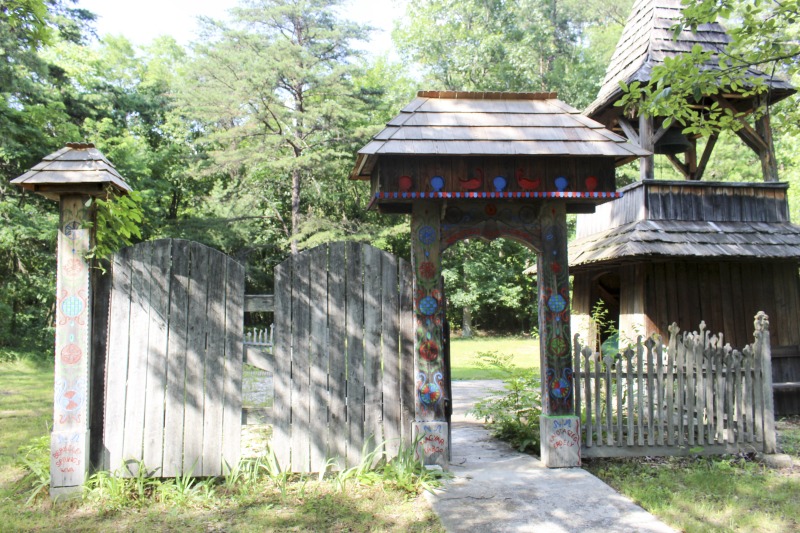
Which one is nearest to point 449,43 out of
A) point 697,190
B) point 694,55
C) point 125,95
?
point 125,95

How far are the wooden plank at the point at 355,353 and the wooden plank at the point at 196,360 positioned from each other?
1.39 m

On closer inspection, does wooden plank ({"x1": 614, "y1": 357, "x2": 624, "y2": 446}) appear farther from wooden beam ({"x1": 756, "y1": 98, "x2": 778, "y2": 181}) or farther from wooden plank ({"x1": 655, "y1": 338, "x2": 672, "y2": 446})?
wooden beam ({"x1": 756, "y1": 98, "x2": 778, "y2": 181})

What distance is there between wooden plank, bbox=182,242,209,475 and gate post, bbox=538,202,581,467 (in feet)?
11.4

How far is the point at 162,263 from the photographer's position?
561 centimetres

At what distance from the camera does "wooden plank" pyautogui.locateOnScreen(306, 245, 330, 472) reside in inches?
224

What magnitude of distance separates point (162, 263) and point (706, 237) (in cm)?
865

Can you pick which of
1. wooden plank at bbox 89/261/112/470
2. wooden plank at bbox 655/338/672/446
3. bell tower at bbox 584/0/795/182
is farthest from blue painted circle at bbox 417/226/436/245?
bell tower at bbox 584/0/795/182

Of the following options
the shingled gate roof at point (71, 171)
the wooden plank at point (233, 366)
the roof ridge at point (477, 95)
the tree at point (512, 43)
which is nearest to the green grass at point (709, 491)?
the wooden plank at point (233, 366)

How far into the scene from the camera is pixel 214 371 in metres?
5.56

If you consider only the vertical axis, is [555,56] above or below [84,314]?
above

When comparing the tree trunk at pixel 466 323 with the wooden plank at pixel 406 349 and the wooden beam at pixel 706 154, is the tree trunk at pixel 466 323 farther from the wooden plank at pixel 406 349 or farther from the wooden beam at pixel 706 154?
the wooden plank at pixel 406 349

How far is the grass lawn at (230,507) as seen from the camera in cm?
453

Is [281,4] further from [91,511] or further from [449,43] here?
[91,511]

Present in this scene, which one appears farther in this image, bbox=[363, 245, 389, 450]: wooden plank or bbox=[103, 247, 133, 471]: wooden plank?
bbox=[363, 245, 389, 450]: wooden plank
